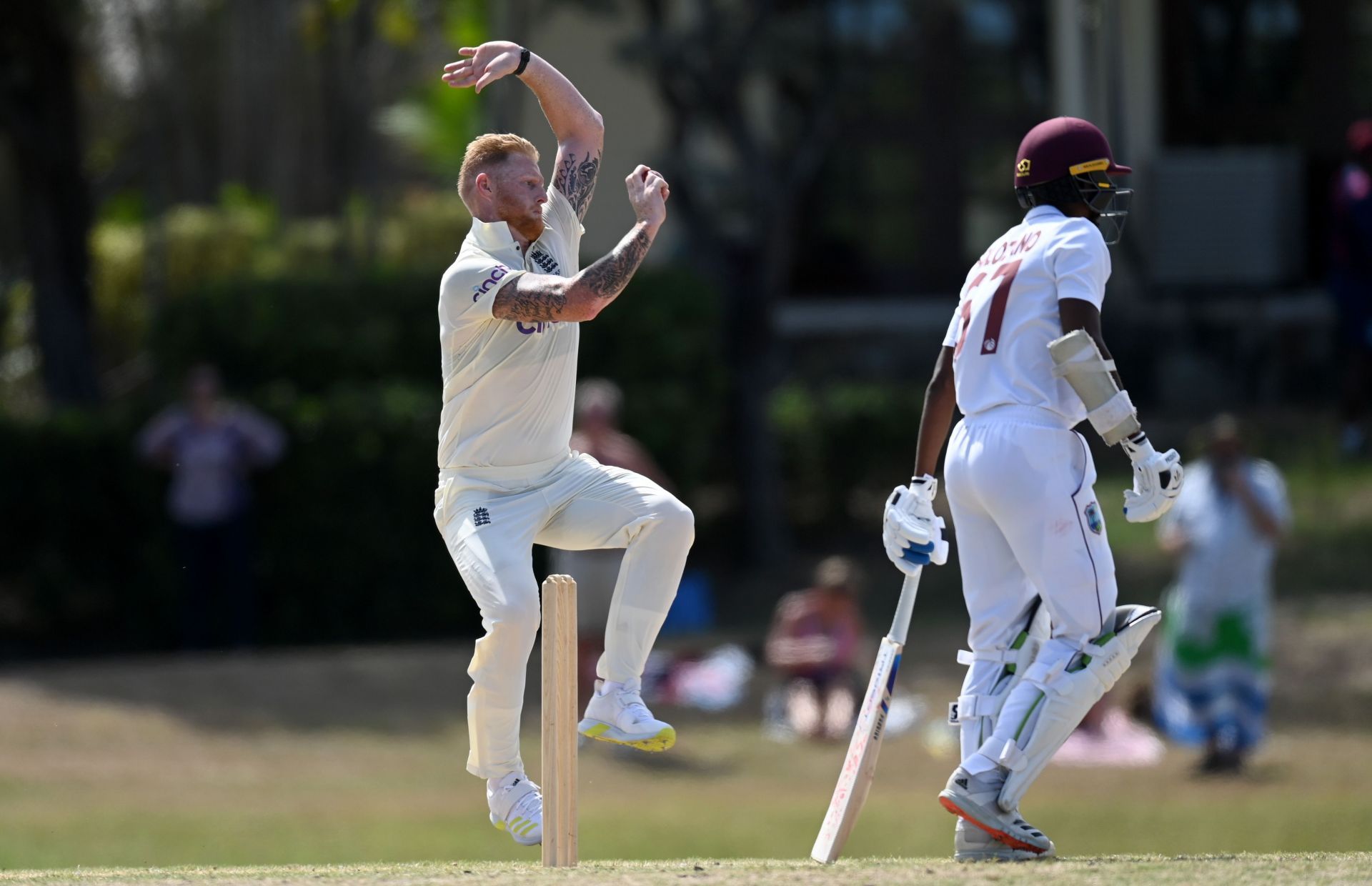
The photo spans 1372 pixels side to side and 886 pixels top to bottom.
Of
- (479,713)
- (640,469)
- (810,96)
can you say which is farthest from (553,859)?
(810,96)

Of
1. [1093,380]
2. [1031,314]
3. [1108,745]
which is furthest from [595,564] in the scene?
[1093,380]

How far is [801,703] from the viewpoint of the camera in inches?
486

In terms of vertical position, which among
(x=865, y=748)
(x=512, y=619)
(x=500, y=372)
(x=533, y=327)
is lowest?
(x=865, y=748)

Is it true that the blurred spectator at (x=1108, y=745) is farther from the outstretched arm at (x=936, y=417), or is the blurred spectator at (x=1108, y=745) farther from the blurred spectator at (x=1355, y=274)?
the outstretched arm at (x=936, y=417)

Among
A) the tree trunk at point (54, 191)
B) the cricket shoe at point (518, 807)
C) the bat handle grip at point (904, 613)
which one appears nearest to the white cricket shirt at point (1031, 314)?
the bat handle grip at point (904, 613)

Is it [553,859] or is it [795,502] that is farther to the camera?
[795,502]

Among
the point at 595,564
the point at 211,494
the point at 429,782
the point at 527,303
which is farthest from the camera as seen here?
the point at 211,494

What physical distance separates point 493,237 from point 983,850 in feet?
7.88

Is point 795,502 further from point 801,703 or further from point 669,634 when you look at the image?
point 801,703

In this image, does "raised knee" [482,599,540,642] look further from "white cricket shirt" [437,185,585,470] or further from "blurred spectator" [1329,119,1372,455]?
"blurred spectator" [1329,119,1372,455]

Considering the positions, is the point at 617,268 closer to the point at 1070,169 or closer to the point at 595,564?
the point at 1070,169

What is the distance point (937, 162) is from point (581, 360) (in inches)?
217

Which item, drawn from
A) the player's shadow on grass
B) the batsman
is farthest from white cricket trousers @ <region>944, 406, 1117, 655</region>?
the player's shadow on grass

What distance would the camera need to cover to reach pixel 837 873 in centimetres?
541
